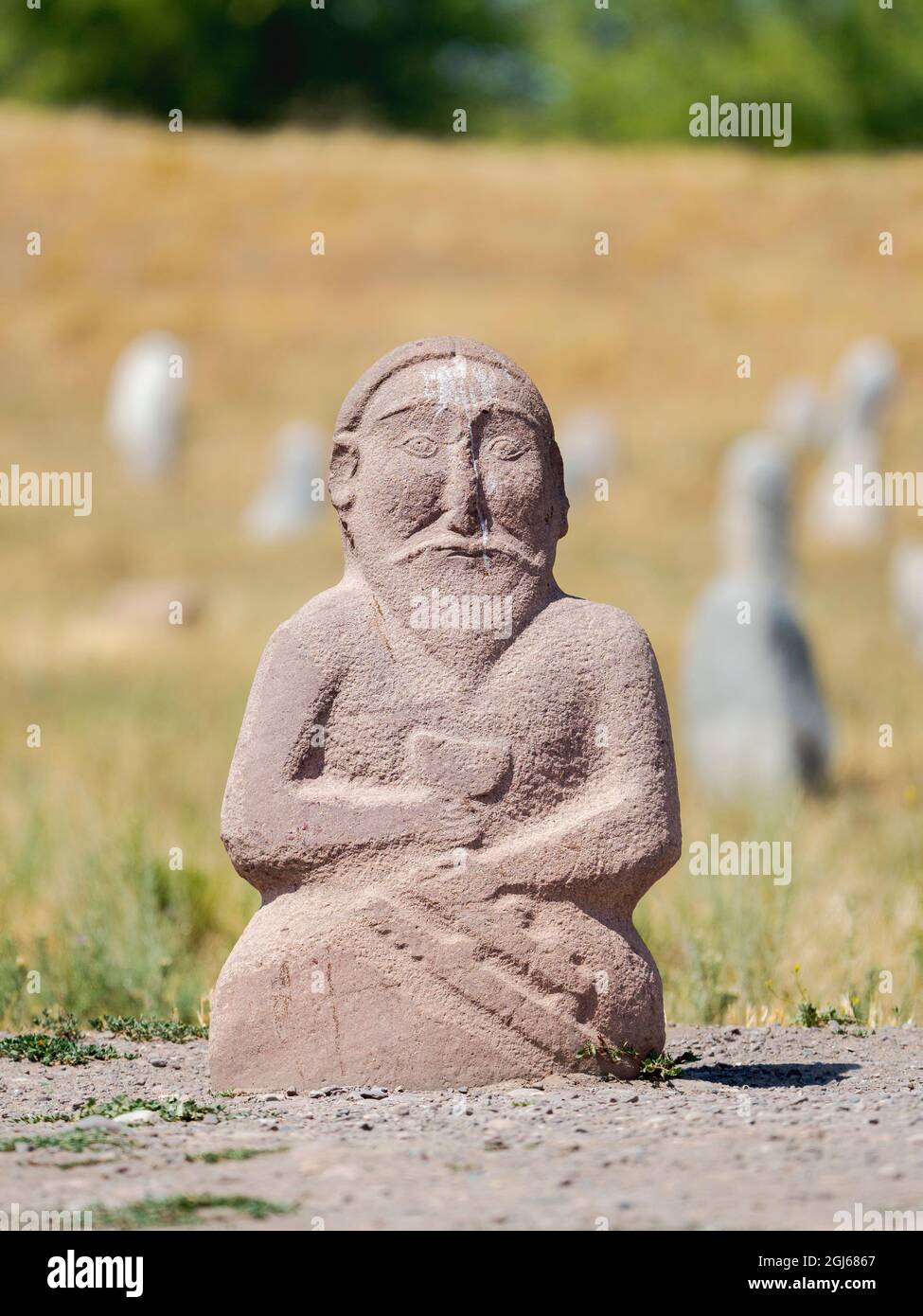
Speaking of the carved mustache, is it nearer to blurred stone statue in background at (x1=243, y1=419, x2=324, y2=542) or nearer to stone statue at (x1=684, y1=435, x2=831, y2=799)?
stone statue at (x1=684, y1=435, x2=831, y2=799)

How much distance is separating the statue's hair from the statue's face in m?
0.02

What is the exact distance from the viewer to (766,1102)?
4109mm

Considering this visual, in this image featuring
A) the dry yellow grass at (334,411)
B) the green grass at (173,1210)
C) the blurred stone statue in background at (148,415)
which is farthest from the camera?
the blurred stone statue in background at (148,415)

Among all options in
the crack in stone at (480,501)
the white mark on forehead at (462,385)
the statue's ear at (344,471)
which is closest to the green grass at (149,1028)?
the statue's ear at (344,471)

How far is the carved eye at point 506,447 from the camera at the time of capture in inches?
178

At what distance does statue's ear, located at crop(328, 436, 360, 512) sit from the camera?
463 cm

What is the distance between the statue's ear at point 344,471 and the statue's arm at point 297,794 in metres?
0.34

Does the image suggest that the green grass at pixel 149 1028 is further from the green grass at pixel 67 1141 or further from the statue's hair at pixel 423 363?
the statue's hair at pixel 423 363

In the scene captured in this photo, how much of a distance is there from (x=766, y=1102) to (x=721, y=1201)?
2.86 feet

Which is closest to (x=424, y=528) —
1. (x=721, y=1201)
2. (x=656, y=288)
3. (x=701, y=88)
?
(x=721, y=1201)

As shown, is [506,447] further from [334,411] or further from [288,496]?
[334,411]

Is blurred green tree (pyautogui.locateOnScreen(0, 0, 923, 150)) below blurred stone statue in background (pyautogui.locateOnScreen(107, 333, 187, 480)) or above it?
above

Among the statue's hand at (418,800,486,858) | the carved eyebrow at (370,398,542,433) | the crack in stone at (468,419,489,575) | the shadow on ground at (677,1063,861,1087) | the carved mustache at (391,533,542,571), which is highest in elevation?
the carved eyebrow at (370,398,542,433)

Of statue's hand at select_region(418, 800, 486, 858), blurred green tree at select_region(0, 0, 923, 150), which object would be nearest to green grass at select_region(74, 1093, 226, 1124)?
statue's hand at select_region(418, 800, 486, 858)
